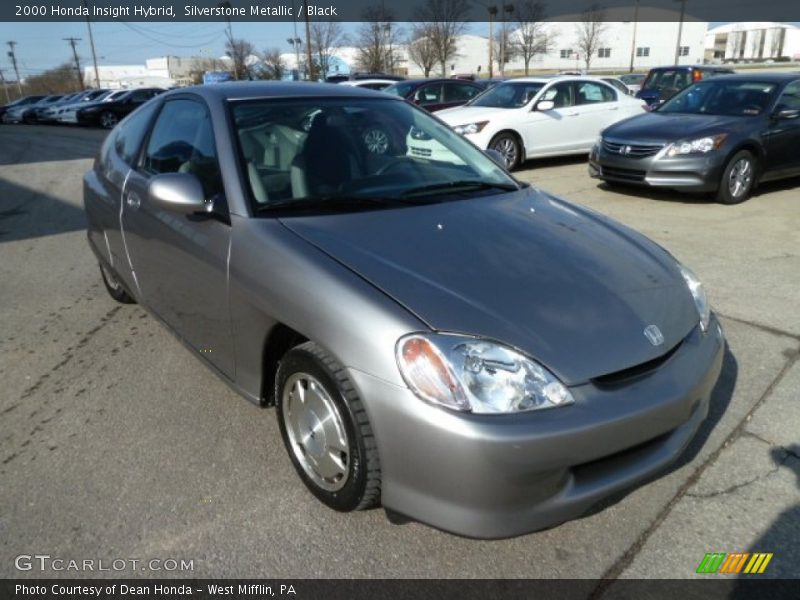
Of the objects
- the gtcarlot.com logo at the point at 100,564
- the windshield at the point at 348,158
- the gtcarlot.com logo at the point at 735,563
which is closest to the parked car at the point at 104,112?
the windshield at the point at 348,158

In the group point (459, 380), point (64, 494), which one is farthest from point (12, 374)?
point (459, 380)

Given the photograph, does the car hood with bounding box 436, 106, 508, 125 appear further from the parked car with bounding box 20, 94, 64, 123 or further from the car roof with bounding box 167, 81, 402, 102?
the parked car with bounding box 20, 94, 64, 123

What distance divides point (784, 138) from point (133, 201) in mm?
7483

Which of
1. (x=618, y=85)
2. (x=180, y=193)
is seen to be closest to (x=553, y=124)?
(x=618, y=85)

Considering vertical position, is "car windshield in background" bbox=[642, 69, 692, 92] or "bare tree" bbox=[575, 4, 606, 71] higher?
"bare tree" bbox=[575, 4, 606, 71]

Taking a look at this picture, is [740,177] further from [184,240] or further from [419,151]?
[184,240]

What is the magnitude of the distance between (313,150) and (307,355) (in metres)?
1.14

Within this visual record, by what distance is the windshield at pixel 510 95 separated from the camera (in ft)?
32.8

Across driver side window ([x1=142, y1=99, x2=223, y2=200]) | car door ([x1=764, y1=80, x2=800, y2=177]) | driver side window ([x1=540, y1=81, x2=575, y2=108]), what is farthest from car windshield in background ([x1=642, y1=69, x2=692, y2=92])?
driver side window ([x1=142, y1=99, x2=223, y2=200])

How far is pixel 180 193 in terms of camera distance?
2.53m

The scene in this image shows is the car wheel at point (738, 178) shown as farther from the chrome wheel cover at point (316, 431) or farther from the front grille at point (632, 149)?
the chrome wheel cover at point (316, 431)

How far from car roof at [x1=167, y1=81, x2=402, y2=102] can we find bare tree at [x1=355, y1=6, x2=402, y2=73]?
154 ft

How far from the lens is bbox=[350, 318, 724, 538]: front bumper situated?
175 centimetres

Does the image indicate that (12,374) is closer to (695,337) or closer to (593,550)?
(593,550)
